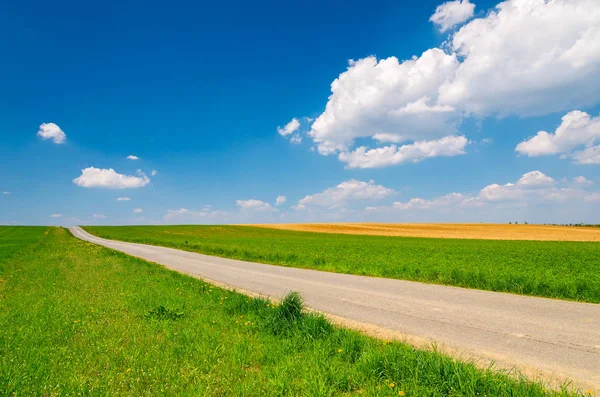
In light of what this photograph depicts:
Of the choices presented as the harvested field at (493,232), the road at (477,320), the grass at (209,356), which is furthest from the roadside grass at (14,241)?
the harvested field at (493,232)

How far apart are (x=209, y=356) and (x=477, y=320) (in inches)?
240

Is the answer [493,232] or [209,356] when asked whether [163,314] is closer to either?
[209,356]

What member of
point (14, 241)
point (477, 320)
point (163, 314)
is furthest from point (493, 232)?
point (14, 241)

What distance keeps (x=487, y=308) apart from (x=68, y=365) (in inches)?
373

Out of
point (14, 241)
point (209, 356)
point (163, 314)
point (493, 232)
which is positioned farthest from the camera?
point (493, 232)

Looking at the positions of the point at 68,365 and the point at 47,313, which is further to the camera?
the point at 47,313

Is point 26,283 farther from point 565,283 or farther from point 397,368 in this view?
point 565,283

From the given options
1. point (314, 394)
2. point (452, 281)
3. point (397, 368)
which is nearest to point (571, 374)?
point (397, 368)

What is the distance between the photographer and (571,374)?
515 centimetres

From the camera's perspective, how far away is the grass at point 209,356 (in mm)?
4559

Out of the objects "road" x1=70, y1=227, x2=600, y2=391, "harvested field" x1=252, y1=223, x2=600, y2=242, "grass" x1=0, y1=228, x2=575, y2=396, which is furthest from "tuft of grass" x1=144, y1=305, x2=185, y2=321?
"harvested field" x1=252, y1=223, x2=600, y2=242

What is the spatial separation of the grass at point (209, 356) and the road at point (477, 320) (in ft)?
4.34

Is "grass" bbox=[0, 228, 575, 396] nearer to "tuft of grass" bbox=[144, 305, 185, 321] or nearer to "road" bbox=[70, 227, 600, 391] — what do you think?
"tuft of grass" bbox=[144, 305, 185, 321]

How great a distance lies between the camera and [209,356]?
567 cm
